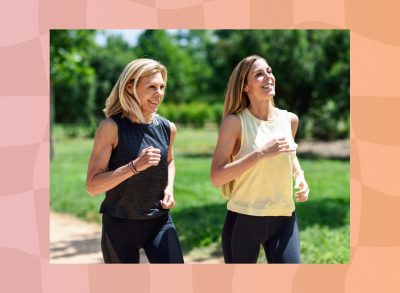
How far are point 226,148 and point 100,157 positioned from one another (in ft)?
2.22

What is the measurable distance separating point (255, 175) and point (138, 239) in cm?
73

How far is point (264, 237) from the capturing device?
3.20 meters

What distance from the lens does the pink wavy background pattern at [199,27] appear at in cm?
332

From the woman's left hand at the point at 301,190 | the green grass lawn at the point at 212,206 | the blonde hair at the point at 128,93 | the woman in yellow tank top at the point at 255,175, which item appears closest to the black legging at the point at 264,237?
the woman in yellow tank top at the point at 255,175

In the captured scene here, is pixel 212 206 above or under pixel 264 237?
under

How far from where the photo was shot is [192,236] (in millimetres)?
6930

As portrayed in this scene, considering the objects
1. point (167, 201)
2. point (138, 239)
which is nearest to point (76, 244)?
point (138, 239)

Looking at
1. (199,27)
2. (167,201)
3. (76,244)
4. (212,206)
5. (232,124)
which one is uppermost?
(199,27)

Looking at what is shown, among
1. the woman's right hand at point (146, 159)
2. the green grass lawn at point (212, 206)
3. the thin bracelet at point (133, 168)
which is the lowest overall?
the green grass lawn at point (212, 206)

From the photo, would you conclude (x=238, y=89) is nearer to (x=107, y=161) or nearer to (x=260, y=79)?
(x=260, y=79)

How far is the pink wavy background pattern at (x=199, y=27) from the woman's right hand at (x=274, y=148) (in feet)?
1.95

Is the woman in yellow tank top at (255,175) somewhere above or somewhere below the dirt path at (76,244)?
above

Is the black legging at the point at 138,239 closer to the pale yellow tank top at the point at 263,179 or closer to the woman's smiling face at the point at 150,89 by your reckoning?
the pale yellow tank top at the point at 263,179
